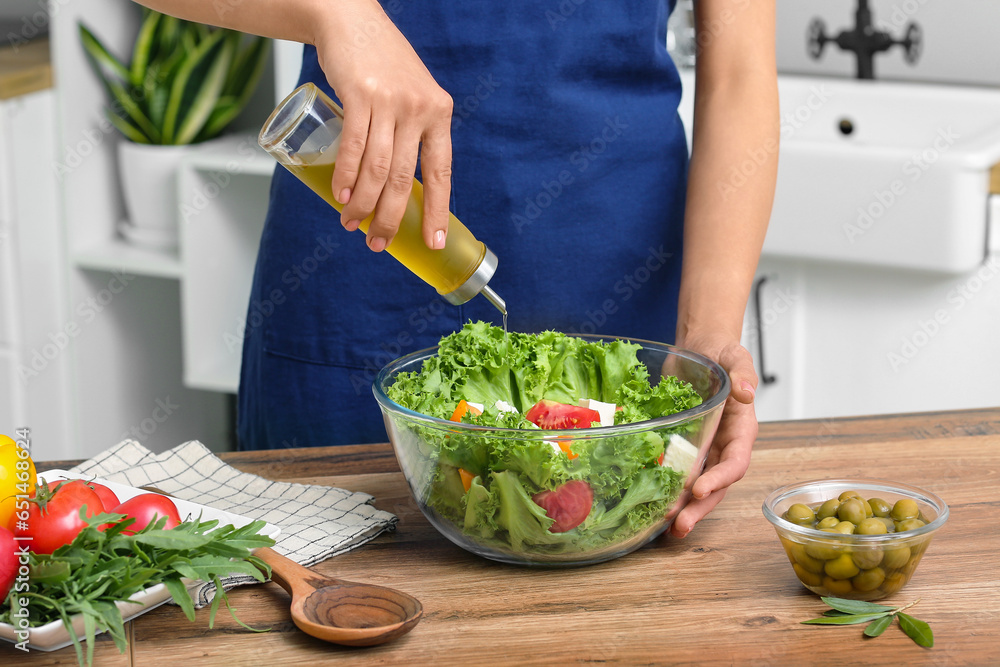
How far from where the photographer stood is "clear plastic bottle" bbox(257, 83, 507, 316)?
2.44ft

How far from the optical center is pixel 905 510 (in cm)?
74

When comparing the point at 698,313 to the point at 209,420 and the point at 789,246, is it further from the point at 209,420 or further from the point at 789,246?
the point at 209,420

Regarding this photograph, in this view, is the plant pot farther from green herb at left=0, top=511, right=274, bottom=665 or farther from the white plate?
Answer: green herb at left=0, top=511, right=274, bottom=665

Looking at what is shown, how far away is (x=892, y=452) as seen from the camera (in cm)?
98

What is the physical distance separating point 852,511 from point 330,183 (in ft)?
1.53

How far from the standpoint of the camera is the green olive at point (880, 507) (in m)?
0.75

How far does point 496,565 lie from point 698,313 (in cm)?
40

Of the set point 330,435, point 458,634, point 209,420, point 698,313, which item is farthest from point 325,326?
point 209,420

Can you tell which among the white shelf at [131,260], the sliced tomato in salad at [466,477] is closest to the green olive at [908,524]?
the sliced tomato in salad at [466,477]

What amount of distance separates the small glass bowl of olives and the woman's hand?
0.17 feet

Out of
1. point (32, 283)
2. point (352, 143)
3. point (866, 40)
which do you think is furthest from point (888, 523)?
point (32, 283)

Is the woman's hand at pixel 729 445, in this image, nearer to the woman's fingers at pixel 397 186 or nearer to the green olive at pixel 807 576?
the green olive at pixel 807 576

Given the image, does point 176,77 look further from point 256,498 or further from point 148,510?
point 148,510

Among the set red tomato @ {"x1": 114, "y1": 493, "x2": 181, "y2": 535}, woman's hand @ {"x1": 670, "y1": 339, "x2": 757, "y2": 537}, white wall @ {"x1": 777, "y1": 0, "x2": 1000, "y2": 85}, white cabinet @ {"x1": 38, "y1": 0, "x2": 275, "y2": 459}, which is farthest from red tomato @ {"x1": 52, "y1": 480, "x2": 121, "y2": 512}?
white wall @ {"x1": 777, "y1": 0, "x2": 1000, "y2": 85}
